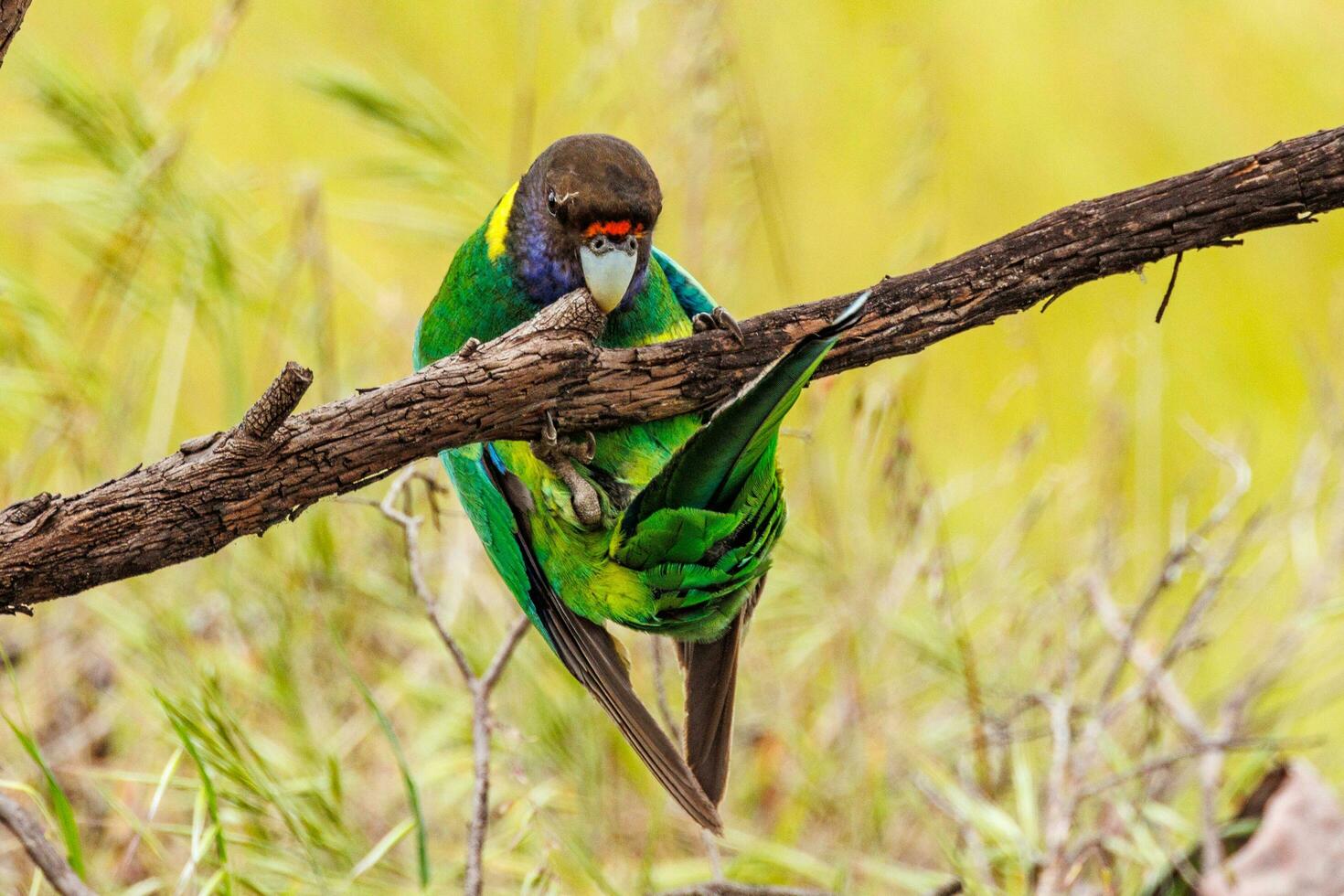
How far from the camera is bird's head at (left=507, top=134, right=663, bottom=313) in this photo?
1.79 m

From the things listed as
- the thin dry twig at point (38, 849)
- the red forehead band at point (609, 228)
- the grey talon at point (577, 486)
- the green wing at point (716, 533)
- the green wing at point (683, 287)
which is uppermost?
the green wing at point (683, 287)

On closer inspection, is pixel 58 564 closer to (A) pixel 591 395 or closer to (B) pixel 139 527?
→ (B) pixel 139 527

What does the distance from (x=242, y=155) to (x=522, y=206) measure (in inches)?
148

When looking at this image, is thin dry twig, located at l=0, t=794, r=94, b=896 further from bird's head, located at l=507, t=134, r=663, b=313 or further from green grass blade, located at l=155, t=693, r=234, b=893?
bird's head, located at l=507, t=134, r=663, b=313

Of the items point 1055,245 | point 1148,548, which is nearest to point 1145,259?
point 1055,245

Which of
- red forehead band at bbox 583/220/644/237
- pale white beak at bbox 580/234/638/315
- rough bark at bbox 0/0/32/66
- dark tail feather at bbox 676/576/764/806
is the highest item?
rough bark at bbox 0/0/32/66

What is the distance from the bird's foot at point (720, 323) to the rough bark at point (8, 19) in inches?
31.7

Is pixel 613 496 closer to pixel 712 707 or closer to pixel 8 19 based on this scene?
pixel 712 707

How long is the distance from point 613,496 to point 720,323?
356mm

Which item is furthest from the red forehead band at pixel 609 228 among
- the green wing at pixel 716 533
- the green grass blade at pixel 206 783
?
the green grass blade at pixel 206 783

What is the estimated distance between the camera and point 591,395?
1.39m

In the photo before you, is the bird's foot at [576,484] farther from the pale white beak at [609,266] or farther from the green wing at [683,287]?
the green wing at [683,287]

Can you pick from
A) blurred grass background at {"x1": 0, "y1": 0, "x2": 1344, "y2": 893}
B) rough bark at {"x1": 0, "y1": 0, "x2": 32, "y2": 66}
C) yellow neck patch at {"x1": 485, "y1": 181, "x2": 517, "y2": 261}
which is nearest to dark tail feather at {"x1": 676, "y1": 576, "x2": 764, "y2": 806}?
blurred grass background at {"x1": 0, "y1": 0, "x2": 1344, "y2": 893}

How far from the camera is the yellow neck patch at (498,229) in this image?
195 cm
